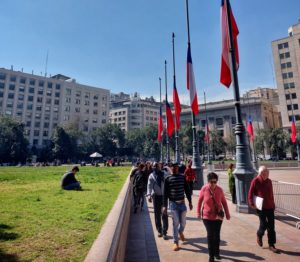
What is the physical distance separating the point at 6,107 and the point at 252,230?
302 feet

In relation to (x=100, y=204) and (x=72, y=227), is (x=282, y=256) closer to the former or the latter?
(x=72, y=227)

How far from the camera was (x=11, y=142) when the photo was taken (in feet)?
199

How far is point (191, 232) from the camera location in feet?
21.4

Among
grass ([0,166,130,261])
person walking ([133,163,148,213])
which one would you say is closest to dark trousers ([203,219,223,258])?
grass ([0,166,130,261])

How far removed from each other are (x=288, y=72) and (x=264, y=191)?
7600 centimetres

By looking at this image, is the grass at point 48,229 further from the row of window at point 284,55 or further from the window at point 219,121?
the window at point 219,121

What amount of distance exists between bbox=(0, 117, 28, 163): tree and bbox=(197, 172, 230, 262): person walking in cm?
6465

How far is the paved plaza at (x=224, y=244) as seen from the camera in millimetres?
A: 4793

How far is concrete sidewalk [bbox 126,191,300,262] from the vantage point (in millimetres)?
4789

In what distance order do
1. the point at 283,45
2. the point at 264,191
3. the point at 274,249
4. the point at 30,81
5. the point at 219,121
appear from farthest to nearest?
the point at 219,121 < the point at 30,81 < the point at 283,45 < the point at 264,191 < the point at 274,249

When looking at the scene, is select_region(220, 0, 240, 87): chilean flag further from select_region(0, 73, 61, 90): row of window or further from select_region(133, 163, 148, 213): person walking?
select_region(0, 73, 61, 90): row of window

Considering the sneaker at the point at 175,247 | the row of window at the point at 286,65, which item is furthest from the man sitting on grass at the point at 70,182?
the row of window at the point at 286,65

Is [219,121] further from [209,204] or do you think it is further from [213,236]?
[213,236]

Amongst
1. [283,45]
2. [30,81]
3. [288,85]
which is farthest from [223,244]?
[30,81]
